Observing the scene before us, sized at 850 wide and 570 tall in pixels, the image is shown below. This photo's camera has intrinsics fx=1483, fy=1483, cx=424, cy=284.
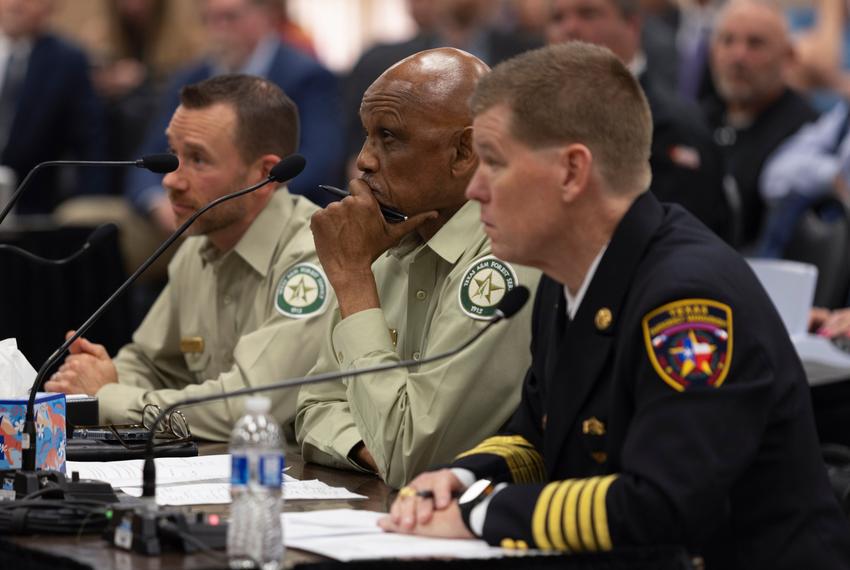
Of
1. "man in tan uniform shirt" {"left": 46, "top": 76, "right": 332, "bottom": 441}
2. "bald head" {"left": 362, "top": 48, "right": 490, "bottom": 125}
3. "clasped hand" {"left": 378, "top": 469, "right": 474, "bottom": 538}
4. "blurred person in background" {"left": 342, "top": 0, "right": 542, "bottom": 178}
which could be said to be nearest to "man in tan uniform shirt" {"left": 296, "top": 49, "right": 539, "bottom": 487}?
A: "bald head" {"left": 362, "top": 48, "right": 490, "bottom": 125}

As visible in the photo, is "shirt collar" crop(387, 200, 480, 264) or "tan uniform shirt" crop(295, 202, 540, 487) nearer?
"tan uniform shirt" crop(295, 202, 540, 487)

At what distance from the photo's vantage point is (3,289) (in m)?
6.08

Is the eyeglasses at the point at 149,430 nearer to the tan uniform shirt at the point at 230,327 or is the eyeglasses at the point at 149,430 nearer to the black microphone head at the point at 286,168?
the tan uniform shirt at the point at 230,327

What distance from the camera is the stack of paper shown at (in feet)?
8.50

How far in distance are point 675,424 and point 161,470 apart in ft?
3.70

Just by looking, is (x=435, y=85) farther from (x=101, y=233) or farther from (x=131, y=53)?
(x=131, y=53)

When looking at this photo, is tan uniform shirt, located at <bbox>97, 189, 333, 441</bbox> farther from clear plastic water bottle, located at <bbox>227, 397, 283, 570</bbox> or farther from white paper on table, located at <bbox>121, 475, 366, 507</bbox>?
clear plastic water bottle, located at <bbox>227, 397, 283, 570</bbox>

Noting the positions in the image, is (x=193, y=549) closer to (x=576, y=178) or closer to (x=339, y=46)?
(x=576, y=178)

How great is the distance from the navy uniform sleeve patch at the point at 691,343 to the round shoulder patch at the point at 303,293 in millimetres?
1373

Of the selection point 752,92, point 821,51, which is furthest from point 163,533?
point 821,51

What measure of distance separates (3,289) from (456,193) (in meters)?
3.54

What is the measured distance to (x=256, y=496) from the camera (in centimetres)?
207

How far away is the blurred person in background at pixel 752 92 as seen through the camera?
21.2 ft

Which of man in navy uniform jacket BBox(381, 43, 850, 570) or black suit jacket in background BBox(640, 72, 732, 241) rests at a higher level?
black suit jacket in background BBox(640, 72, 732, 241)
